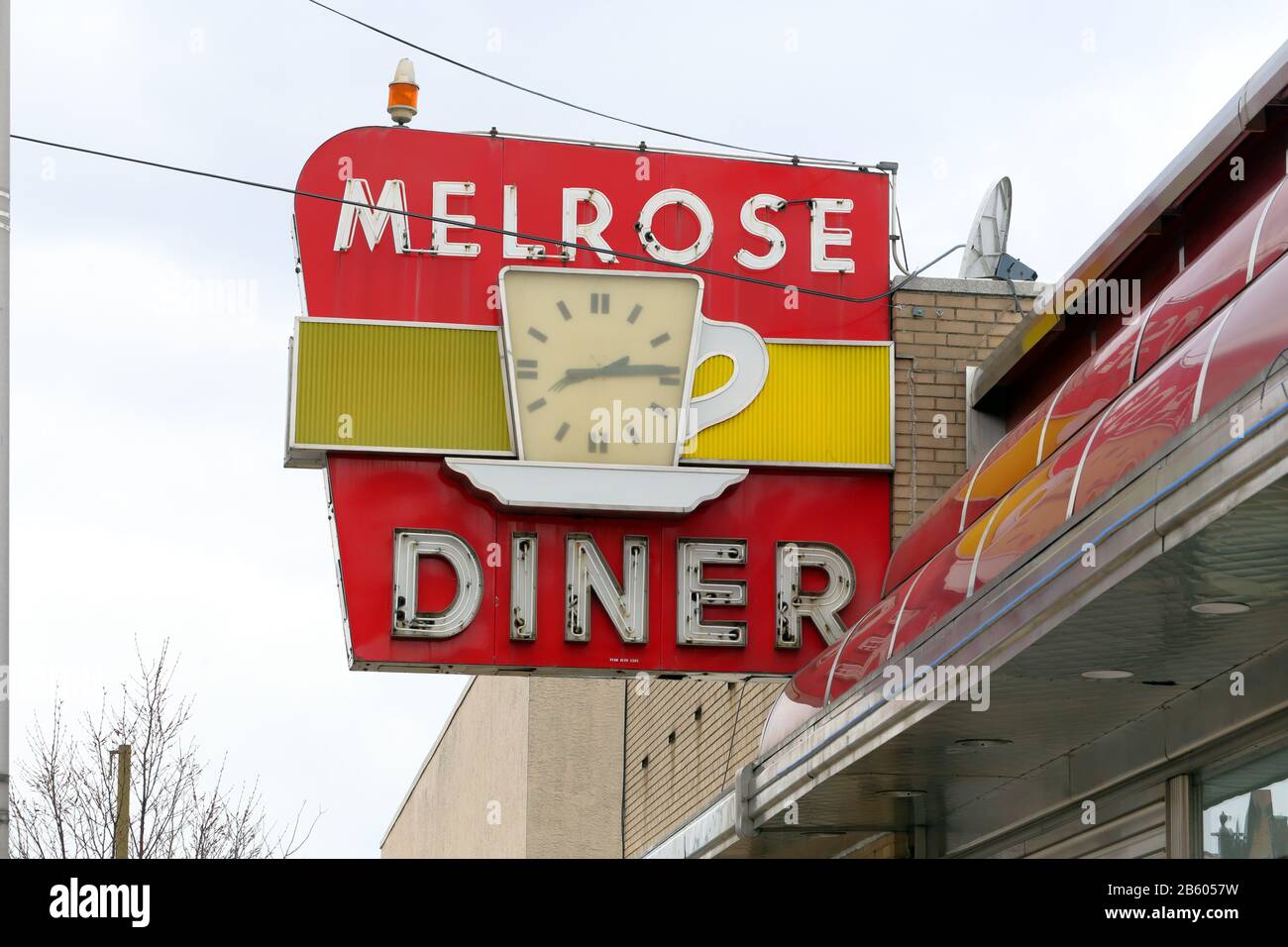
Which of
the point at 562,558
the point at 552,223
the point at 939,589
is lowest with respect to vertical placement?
the point at 939,589

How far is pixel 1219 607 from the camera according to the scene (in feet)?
22.5

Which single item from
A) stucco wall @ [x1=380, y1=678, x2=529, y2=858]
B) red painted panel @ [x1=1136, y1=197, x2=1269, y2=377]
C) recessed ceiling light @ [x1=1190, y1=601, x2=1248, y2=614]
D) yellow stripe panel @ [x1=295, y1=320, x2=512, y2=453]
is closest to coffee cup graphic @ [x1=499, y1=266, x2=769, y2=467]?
yellow stripe panel @ [x1=295, y1=320, x2=512, y2=453]

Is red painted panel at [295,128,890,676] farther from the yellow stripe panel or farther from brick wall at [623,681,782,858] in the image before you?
brick wall at [623,681,782,858]

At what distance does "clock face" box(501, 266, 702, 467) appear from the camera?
482 inches

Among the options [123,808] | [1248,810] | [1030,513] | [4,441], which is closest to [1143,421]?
[1030,513]

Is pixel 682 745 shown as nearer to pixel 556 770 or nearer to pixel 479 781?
pixel 556 770

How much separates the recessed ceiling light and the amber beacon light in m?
7.51

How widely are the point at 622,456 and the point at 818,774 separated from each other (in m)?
3.33

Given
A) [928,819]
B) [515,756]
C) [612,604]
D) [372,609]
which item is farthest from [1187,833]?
[515,756]

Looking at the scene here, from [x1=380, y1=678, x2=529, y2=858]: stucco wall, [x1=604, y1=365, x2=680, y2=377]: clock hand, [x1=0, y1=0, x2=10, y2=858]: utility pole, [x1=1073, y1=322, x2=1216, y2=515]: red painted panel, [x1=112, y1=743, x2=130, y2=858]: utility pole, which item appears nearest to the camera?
[x1=0, y1=0, x2=10, y2=858]: utility pole

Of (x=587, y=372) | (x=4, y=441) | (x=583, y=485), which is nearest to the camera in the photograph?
(x=4, y=441)

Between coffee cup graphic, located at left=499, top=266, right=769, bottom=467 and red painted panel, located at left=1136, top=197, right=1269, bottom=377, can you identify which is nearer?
red painted panel, located at left=1136, top=197, right=1269, bottom=377

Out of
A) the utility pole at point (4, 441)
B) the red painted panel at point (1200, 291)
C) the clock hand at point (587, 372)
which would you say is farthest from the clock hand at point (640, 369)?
the utility pole at point (4, 441)

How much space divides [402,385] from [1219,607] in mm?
6663
